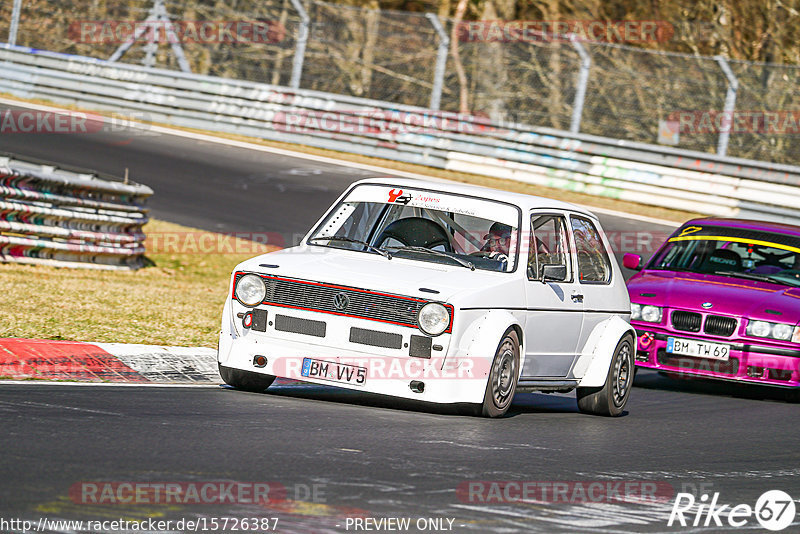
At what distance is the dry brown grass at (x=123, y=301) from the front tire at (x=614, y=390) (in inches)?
123

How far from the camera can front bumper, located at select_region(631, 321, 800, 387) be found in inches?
452

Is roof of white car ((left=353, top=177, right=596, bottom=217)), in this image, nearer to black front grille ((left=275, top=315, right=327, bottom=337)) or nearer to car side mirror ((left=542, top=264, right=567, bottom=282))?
car side mirror ((left=542, top=264, right=567, bottom=282))

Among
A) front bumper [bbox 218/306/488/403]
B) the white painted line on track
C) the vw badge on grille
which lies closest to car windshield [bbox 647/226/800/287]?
front bumper [bbox 218/306/488/403]

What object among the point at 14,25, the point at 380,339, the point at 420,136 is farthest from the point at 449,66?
the point at 380,339

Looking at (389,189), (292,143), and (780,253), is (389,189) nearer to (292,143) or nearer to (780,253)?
(780,253)

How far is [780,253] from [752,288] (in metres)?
0.95

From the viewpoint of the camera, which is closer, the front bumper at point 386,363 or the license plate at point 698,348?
the front bumper at point 386,363

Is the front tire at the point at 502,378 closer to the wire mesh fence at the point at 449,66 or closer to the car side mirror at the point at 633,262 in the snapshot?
the car side mirror at the point at 633,262

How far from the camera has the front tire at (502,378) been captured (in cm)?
846

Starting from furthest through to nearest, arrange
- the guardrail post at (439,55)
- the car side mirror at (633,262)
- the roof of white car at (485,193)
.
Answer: the guardrail post at (439,55), the car side mirror at (633,262), the roof of white car at (485,193)

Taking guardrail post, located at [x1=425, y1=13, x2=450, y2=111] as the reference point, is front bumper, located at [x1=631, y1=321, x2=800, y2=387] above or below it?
below

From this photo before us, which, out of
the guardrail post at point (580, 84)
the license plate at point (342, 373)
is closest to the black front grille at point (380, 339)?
the license plate at point (342, 373)

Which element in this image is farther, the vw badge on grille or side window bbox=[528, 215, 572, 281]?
side window bbox=[528, 215, 572, 281]

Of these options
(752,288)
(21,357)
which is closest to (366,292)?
(21,357)
